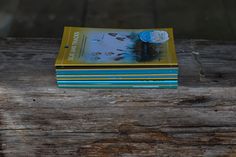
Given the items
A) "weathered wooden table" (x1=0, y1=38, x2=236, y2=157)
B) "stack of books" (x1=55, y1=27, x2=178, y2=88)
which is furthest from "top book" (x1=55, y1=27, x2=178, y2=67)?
"weathered wooden table" (x1=0, y1=38, x2=236, y2=157)

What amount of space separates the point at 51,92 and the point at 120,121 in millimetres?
244

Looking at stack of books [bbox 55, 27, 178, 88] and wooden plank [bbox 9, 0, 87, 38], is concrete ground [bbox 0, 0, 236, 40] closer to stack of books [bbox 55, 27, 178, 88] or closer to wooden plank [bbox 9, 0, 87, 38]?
wooden plank [bbox 9, 0, 87, 38]

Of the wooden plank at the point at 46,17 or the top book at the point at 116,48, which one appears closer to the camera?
the top book at the point at 116,48

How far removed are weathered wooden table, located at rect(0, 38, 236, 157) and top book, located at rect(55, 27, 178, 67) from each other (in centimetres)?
11

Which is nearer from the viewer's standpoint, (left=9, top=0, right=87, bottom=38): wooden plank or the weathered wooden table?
the weathered wooden table

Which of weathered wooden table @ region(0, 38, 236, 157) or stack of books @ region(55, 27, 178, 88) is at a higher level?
stack of books @ region(55, 27, 178, 88)

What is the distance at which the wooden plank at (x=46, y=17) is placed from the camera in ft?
9.59

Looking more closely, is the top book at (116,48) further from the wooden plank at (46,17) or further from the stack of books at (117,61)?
the wooden plank at (46,17)

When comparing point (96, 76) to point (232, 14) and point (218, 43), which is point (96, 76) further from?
point (232, 14)

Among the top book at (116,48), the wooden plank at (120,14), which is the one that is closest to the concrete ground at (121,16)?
the wooden plank at (120,14)

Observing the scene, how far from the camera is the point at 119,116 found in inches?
64.4

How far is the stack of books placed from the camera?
153 cm

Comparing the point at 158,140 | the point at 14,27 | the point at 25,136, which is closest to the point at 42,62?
the point at 25,136

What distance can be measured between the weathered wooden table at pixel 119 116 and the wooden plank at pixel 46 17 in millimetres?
1193
